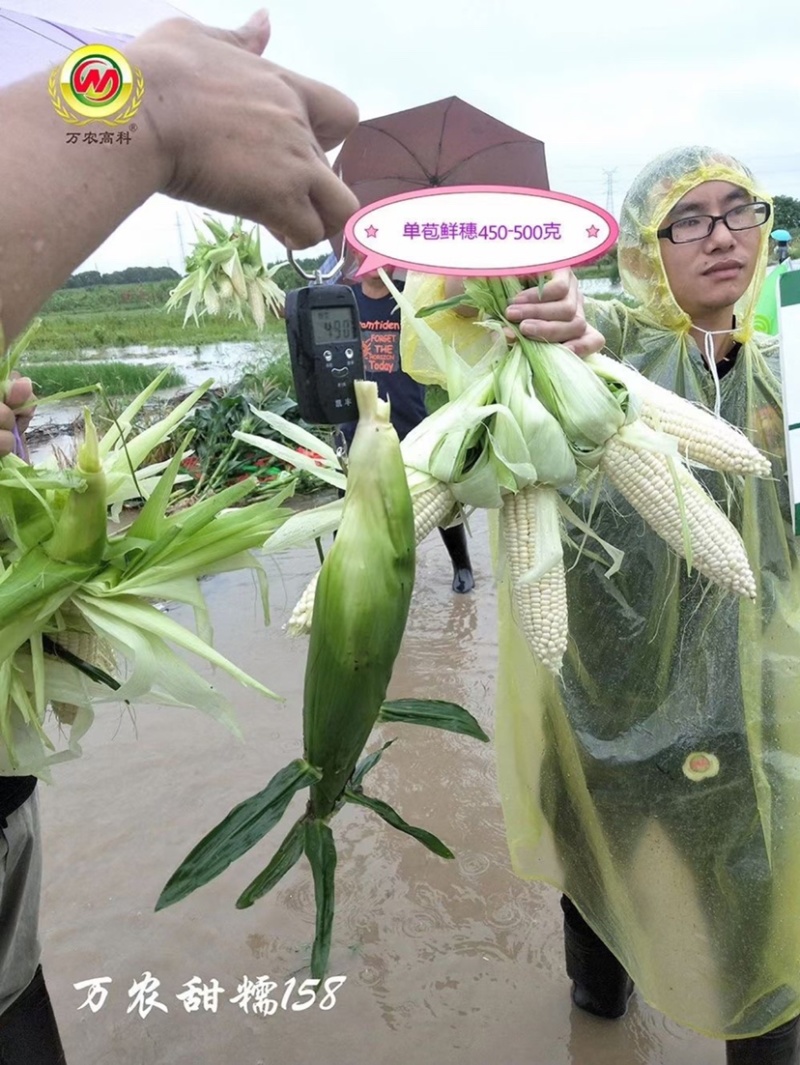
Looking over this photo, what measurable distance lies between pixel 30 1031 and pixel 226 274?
3322 mm

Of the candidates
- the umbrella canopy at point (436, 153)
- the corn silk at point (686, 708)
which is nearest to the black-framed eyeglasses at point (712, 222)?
the corn silk at point (686, 708)

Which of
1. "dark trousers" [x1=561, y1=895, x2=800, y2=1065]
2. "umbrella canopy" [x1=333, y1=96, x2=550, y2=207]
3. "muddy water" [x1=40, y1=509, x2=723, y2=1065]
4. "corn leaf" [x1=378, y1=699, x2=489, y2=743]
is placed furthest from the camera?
"muddy water" [x1=40, y1=509, x2=723, y2=1065]

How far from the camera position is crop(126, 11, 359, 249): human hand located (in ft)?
2.52

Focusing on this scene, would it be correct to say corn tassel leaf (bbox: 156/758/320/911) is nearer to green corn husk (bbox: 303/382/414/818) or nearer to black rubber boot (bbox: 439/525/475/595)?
green corn husk (bbox: 303/382/414/818)

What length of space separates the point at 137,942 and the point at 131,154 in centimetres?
209

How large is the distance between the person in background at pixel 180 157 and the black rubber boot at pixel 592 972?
5.21 ft

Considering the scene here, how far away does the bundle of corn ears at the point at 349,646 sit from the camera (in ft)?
2.57

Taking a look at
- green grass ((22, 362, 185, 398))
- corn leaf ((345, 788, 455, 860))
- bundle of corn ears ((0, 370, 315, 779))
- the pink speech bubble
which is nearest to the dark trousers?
corn leaf ((345, 788, 455, 860))

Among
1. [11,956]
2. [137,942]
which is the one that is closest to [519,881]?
[137,942]

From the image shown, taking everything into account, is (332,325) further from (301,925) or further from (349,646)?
(301,925)

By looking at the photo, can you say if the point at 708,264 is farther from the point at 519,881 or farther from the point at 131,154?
the point at 519,881

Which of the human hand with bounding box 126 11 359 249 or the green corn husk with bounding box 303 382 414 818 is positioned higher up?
the human hand with bounding box 126 11 359 249

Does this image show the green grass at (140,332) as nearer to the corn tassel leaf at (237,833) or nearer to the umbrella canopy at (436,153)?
the umbrella canopy at (436,153)

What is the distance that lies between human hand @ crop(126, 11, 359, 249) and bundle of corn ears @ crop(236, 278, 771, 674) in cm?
20
